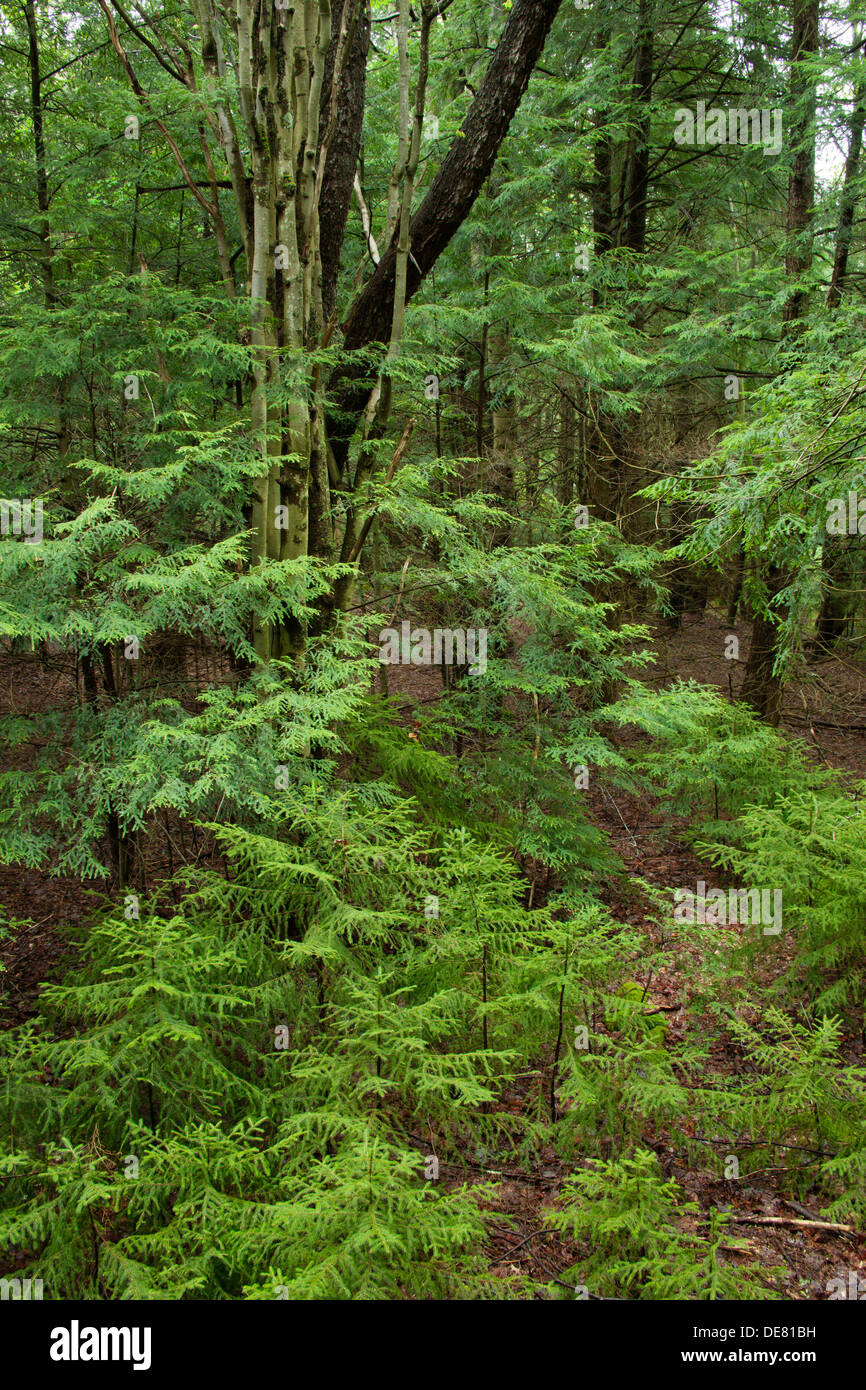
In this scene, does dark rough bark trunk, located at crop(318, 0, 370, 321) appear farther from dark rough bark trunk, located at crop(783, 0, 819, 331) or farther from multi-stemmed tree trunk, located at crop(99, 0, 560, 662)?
dark rough bark trunk, located at crop(783, 0, 819, 331)

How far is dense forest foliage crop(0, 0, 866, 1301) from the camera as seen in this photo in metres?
2.96

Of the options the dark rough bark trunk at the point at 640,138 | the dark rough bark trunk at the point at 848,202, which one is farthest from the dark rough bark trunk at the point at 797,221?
the dark rough bark trunk at the point at 640,138

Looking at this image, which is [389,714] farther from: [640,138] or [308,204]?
[640,138]

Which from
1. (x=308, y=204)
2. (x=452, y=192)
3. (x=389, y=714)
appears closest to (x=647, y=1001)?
(x=389, y=714)

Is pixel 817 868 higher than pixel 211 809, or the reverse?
pixel 211 809

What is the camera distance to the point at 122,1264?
99.9 inches

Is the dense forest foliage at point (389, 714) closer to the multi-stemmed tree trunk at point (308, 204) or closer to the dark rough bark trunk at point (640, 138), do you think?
the multi-stemmed tree trunk at point (308, 204)

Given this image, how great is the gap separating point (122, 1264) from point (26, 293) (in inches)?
247

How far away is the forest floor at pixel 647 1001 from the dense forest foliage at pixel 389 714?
0.04m

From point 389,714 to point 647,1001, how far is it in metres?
2.70

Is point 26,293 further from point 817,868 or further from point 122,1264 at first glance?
point 817,868

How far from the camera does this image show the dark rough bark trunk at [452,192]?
5.59 metres

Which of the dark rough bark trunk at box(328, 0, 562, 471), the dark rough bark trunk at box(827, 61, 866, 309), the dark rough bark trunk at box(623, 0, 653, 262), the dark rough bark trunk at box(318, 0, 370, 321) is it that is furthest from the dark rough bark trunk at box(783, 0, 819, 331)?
the dark rough bark trunk at box(318, 0, 370, 321)
